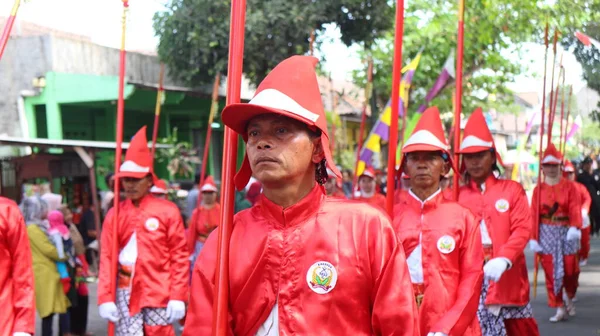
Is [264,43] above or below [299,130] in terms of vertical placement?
above

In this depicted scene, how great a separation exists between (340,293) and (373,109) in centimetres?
1582

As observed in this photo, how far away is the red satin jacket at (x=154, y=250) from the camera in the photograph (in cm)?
743

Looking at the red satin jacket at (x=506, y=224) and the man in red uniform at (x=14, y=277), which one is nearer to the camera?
the man in red uniform at (x=14, y=277)

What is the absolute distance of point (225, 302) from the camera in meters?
3.13

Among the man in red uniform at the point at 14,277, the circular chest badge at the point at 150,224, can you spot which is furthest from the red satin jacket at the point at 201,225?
the man in red uniform at the point at 14,277

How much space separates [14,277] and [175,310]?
2.23m

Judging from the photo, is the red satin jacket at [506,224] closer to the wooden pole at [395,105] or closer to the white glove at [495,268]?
the white glove at [495,268]

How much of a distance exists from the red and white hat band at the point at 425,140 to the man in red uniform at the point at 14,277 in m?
2.44

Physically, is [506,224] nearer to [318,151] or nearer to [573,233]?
[318,151]

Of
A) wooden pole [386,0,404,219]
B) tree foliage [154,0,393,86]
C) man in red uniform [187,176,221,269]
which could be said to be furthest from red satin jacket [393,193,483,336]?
tree foliage [154,0,393,86]

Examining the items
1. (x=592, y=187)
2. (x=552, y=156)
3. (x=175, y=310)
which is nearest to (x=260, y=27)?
(x=552, y=156)

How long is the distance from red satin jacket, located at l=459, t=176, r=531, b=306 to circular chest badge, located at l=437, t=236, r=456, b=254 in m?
1.72

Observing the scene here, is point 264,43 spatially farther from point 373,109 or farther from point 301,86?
point 301,86

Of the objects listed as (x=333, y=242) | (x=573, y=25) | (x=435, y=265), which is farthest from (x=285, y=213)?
(x=573, y=25)
